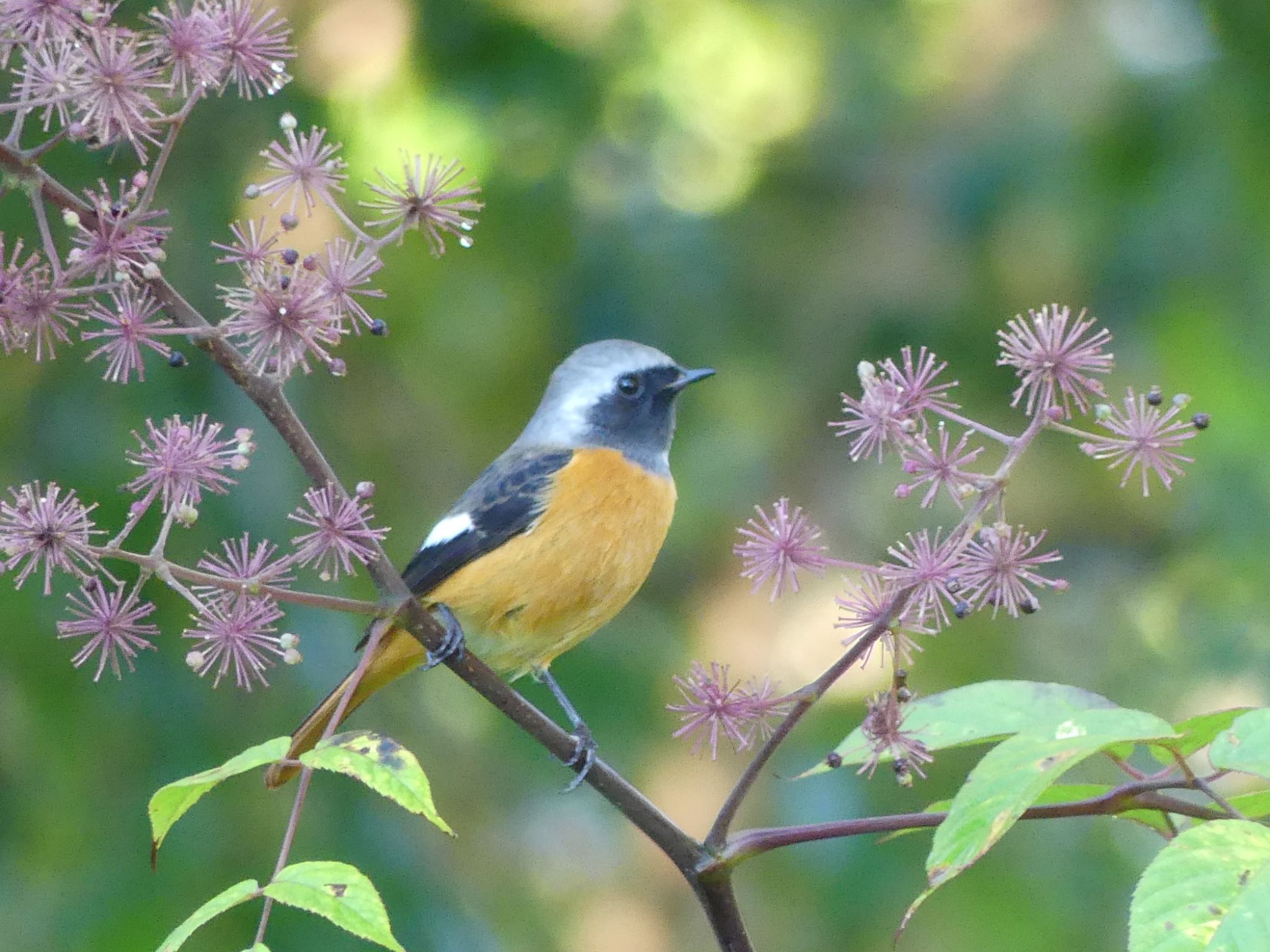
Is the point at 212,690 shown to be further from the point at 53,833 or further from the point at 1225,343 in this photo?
the point at 1225,343

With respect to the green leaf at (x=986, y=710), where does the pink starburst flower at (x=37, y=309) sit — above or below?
above

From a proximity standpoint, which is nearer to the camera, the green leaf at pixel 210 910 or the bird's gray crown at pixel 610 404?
the green leaf at pixel 210 910

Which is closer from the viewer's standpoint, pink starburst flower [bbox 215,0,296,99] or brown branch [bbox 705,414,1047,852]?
brown branch [bbox 705,414,1047,852]

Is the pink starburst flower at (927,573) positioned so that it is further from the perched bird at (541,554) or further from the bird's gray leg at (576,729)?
the perched bird at (541,554)

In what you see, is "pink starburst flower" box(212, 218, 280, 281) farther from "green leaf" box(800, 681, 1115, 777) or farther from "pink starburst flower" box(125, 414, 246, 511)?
"green leaf" box(800, 681, 1115, 777)

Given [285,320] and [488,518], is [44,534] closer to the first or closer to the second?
Result: [285,320]

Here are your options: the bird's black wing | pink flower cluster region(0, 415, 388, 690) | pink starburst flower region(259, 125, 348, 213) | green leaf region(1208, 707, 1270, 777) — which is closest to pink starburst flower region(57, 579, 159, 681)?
pink flower cluster region(0, 415, 388, 690)

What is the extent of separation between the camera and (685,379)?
3.85 m

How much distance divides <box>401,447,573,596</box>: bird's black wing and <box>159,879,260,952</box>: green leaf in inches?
68.5

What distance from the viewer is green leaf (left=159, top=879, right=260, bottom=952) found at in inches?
60.8

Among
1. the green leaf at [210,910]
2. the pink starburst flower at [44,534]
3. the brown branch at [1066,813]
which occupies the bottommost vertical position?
the green leaf at [210,910]

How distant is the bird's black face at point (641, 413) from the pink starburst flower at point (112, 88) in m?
2.15

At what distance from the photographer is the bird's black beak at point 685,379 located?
3.70 meters

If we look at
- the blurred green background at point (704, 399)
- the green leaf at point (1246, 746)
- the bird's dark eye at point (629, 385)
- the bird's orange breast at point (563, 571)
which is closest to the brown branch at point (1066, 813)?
the green leaf at point (1246, 746)
